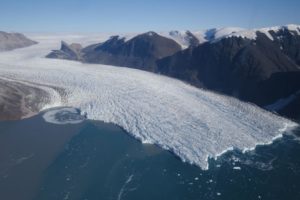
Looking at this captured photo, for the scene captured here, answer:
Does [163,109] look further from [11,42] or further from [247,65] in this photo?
[11,42]

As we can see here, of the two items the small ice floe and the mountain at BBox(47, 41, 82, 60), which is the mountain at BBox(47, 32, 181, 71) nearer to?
the mountain at BBox(47, 41, 82, 60)

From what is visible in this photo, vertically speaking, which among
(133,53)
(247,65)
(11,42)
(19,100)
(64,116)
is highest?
(247,65)

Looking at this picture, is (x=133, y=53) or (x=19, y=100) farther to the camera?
(x=133, y=53)

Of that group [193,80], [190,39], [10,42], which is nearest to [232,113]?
[193,80]

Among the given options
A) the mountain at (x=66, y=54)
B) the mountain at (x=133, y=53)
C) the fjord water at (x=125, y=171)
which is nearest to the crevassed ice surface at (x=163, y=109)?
the fjord water at (x=125, y=171)

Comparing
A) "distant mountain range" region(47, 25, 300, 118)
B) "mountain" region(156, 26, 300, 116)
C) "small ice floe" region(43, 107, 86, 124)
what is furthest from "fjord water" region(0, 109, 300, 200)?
"mountain" region(156, 26, 300, 116)

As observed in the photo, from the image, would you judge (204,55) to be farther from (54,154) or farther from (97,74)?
(54,154)

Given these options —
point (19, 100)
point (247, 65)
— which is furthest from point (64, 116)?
point (247, 65)
